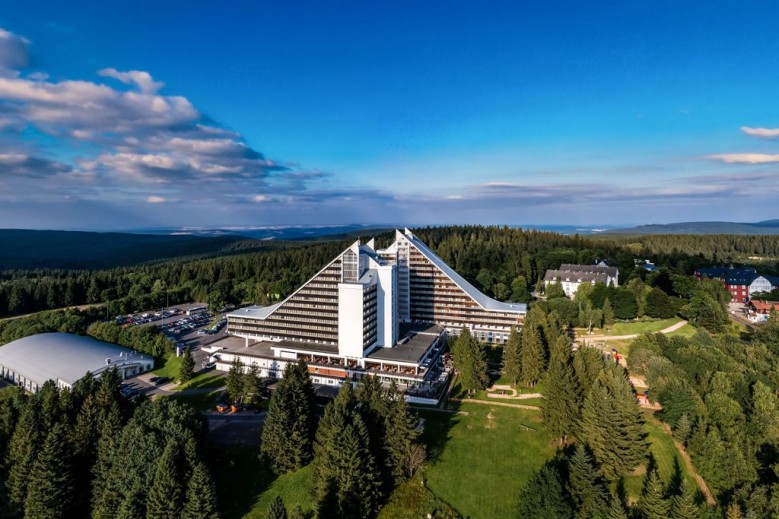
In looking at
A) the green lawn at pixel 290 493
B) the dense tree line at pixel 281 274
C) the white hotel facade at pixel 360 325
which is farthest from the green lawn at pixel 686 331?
the green lawn at pixel 290 493

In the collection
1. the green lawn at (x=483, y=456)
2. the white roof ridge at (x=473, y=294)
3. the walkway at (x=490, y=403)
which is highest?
the white roof ridge at (x=473, y=294)

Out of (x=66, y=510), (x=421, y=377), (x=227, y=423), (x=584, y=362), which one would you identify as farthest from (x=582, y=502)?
(x=66, y=510)

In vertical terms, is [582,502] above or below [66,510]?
above

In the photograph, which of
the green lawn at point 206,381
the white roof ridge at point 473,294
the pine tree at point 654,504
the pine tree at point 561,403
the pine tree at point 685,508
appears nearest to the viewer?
the pine tree at point 685,508

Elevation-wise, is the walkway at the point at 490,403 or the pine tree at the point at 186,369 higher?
the pine tree at the point at 186,369

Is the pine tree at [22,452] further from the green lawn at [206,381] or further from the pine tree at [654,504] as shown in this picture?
the pine tree at [654,504]

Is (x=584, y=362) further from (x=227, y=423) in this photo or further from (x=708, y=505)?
(x=227, y=423)
